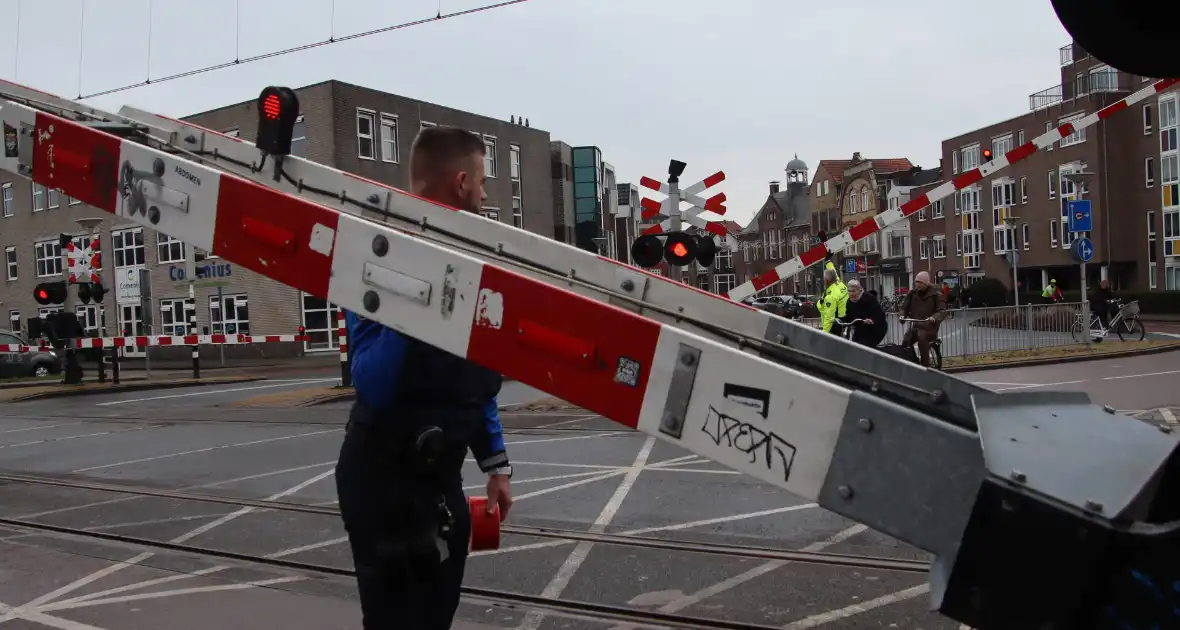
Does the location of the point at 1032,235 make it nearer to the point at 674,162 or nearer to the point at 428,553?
the point at 674,162

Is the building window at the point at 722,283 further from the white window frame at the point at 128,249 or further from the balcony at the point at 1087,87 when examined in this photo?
the white window frame at the point at 128,249

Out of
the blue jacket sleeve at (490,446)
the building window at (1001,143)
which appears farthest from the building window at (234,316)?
the building window at (1001,143)

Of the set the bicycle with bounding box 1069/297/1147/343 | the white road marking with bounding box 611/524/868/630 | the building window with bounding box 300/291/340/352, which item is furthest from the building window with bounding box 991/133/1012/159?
the white road marking with bounding box 611/524/868/630

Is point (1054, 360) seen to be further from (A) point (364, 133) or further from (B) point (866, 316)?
(A) point (364, 133)

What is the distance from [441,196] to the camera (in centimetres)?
279

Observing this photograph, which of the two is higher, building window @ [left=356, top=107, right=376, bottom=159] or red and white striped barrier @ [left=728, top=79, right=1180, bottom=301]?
building window @ [left=356, top=107, right=376, bottom=159]

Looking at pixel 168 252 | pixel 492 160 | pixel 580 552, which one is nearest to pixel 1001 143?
pixel 492 160

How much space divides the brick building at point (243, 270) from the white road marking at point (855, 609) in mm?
26385

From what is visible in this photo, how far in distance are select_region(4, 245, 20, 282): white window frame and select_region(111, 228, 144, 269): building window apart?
8.71 meters

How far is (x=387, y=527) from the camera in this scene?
2.57 metres

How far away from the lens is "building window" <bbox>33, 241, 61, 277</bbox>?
146ft

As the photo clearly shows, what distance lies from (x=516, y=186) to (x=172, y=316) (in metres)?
16.1

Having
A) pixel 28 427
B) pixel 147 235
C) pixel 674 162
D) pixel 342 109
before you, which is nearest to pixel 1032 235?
pixel 342 109

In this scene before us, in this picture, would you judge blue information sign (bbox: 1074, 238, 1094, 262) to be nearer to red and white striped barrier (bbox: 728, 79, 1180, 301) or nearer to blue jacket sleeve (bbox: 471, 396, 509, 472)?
red and white striped barrier (bbox: 728, 79, 1180, 301)
